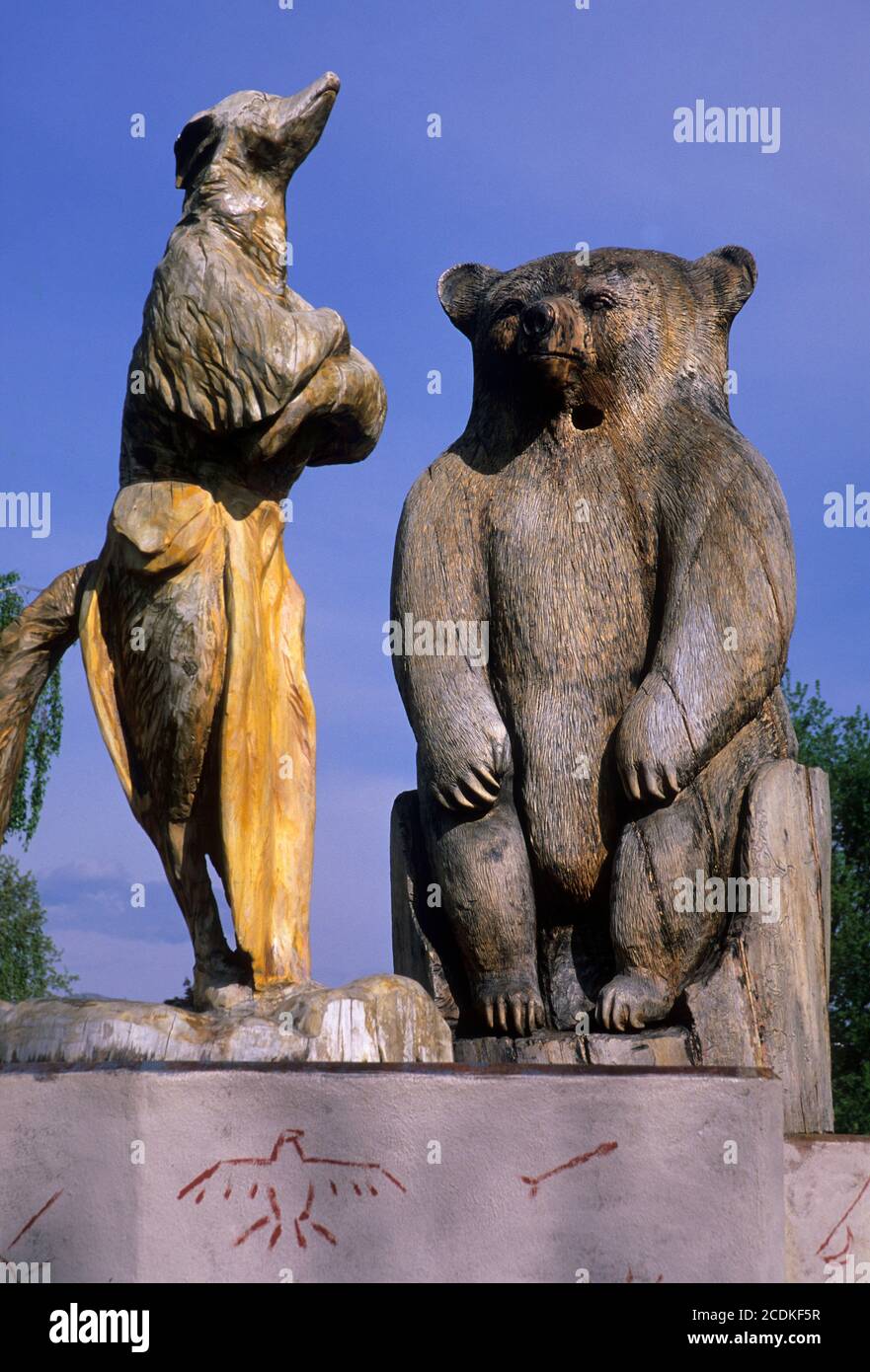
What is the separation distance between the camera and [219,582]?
4.39m

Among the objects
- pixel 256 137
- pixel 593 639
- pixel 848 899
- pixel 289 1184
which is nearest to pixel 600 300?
pixel 593 639

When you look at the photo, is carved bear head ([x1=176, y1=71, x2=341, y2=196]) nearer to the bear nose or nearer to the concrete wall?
the bear nose

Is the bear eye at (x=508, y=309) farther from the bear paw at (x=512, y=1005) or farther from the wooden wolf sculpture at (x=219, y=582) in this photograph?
the bear paw at (x=512, y=1005)

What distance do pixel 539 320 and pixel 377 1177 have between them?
9.65ft

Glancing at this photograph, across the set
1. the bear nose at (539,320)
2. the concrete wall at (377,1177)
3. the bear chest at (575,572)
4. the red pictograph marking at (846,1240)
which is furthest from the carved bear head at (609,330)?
the concrete wall at (377,1177)

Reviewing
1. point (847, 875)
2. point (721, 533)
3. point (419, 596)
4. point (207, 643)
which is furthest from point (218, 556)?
point (847, 875)

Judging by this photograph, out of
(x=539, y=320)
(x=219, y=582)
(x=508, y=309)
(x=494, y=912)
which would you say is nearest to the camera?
(x=219, y=582)

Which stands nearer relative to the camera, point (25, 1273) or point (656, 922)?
point (25, 1273)

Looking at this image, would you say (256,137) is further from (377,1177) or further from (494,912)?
(377,1177)

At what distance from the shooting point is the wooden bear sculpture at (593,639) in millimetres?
5227

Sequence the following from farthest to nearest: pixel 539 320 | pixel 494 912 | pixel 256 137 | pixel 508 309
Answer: pixel 508 309 → pixel 539 320 → pixel 494 912 → pixel 256 137

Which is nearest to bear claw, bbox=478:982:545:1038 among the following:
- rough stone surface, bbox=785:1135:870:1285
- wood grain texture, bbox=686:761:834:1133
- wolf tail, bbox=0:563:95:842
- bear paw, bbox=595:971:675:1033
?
bear paw, bbox=595:971:675:1033

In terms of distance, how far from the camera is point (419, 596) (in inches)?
224
